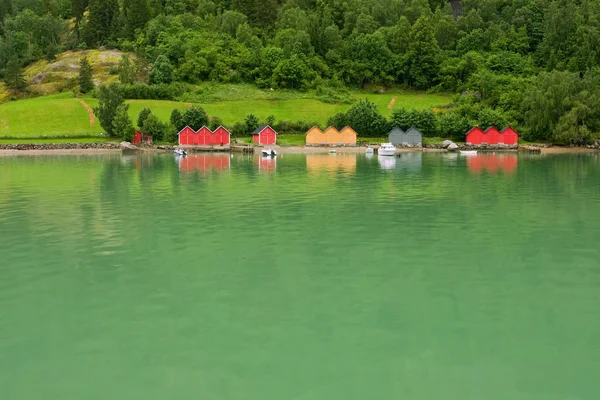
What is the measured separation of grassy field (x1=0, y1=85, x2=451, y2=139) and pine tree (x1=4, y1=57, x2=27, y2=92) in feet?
39.3

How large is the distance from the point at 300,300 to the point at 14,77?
616ft

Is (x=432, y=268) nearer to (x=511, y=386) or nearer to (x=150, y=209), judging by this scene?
(x=511, y=386)

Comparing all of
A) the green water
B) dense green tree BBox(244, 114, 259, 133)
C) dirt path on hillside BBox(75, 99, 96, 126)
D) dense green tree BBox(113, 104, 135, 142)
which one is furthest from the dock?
the green water

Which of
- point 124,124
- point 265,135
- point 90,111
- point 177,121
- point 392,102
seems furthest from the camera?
point 392,102

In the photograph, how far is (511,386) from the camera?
16.0 metres

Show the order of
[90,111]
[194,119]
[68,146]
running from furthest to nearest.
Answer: [90,111]
[194,119]
[68,146]

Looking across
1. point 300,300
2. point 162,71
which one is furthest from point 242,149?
point 300,300

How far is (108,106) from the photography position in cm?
14412

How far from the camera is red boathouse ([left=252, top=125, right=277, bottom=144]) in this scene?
146 metres

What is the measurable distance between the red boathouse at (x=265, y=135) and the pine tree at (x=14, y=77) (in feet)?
273

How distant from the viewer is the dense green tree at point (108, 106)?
472 ft

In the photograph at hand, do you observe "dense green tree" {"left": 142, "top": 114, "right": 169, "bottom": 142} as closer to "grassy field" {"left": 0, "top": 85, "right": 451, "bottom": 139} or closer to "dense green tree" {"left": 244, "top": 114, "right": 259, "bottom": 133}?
"grassy field" {"left": 0, "top": 85, "right": 451, "bottom": 139}

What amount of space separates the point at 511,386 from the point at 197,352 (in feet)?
27.8

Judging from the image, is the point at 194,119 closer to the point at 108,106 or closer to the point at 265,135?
the point at 265,135
